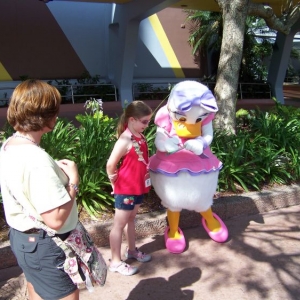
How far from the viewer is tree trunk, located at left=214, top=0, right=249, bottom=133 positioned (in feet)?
18.7

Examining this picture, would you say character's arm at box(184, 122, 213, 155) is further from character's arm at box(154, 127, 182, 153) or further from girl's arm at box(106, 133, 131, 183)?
girl's arm at box(106, 133, 131, 183)

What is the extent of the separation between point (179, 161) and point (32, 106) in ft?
6.46

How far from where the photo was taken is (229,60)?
5.87m

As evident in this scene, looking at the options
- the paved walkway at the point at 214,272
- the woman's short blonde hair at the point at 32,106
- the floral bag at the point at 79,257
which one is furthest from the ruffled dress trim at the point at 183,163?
the woman's short blonde hair at the point at 32,106

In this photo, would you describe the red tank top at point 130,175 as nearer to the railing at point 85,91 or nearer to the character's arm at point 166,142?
the character's arm at point 166,142

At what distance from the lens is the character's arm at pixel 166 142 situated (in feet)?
11.3

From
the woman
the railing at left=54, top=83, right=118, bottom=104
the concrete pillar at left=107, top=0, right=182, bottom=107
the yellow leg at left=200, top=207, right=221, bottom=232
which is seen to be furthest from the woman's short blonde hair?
the railing at left=54, top=83, right=118, bottom=104

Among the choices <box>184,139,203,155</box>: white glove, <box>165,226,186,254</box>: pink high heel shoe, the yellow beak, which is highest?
the yellow beak

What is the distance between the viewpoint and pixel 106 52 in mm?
13734

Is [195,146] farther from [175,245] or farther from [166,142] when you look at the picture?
[175,245]

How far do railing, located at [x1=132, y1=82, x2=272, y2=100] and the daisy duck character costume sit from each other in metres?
9.61

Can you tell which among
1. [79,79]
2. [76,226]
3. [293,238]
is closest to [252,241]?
[293,238]

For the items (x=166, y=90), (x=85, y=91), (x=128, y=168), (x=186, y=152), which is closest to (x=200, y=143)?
(x=186, y=152)

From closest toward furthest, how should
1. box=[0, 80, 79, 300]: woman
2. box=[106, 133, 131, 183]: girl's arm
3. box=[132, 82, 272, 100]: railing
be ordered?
1. box=[0, 80, 79, 300]: woman
2. box=[106, 133, 131, 183]: girl's arm
3. box=[132, 82, 272, 100]: railing
